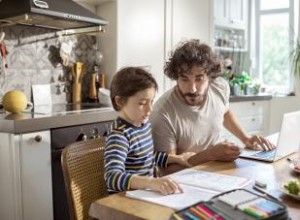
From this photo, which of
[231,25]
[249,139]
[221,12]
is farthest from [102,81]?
[231,25]

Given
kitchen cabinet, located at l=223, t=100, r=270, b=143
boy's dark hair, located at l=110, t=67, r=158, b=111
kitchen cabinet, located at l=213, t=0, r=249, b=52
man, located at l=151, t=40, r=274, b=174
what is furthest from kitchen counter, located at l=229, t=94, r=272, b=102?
boy's dark hair, located at l=110, t=67, r=158, b=111

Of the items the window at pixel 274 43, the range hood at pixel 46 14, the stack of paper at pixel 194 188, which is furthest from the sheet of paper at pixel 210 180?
the window at pixel 274 43

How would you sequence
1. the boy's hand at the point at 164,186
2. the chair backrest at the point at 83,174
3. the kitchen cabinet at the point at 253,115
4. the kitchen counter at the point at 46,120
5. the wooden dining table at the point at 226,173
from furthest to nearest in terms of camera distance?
the kitchen cabinet at the point at 253,115 < the kitchen counter at the point at 46,120 < the chair backrest at the point at 83,174 < the boy's hand at the point at 164,186 < the wooden dining table at the point at 226,173

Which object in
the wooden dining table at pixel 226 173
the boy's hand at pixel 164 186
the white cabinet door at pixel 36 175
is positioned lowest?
the white cabinet door at pixel 36 175

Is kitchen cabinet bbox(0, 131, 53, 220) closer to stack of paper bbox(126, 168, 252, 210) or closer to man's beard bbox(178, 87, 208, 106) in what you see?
man's beard bbox(178, 87, 208, 106)

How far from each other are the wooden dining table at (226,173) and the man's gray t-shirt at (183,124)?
28 cm

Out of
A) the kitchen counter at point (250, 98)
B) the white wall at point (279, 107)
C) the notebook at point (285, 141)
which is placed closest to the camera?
the notebook at point (285, 141)

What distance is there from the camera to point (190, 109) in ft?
5.23

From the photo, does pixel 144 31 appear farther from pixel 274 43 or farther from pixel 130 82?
pixel 274 43

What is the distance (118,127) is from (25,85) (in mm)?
1529

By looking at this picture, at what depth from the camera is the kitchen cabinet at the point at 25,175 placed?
5.88 feet

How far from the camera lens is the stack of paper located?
2.85 ft

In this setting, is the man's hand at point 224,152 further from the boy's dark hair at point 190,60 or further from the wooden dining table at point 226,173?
the boy's dark hair at point 190,60

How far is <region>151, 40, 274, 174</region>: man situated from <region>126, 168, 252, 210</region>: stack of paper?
0.31 metres
